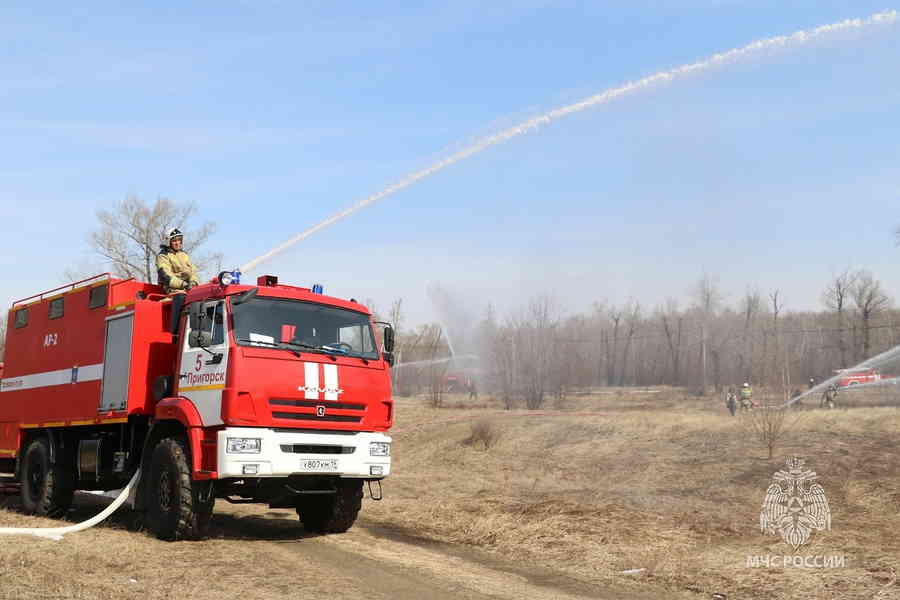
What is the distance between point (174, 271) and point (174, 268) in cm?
5

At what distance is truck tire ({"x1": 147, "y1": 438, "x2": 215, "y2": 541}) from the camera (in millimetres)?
11219

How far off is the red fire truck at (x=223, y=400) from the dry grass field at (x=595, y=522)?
794 mm

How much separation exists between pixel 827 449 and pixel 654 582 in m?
12.9

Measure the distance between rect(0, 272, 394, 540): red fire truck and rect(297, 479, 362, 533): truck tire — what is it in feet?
0.09

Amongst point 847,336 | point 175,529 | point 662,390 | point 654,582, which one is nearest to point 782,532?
point 654,582

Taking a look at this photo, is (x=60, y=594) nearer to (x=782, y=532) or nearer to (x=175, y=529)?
(x=175, y=529)

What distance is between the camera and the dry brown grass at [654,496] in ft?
33.7

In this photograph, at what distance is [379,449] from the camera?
467 inches

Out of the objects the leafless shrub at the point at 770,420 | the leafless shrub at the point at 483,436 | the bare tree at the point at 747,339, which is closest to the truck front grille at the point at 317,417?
the leafless shrub at the point at 770,420

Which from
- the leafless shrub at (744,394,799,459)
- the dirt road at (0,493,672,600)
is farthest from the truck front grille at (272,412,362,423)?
the leafless shrub at (744,394,799,459)

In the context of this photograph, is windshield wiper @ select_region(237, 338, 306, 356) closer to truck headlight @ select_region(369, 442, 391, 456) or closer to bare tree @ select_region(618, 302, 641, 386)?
truck headlight @ select_region(369, 442, 391, 456)

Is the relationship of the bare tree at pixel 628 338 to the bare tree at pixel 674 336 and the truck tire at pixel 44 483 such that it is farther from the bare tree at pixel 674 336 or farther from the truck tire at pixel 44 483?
the truck tire at pixel 44 483

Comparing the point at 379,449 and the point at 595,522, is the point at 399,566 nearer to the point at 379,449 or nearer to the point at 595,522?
the point at 379,449

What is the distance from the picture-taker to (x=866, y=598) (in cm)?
851
